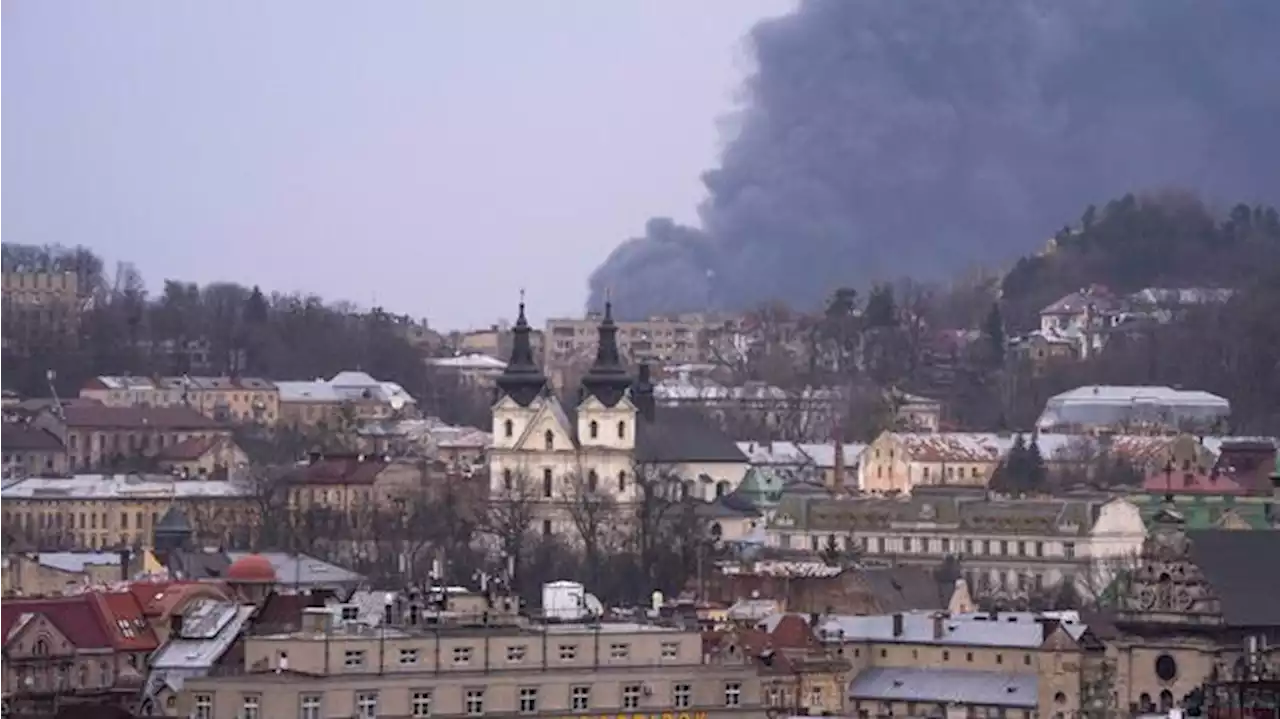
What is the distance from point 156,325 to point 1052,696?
108054 millimetres

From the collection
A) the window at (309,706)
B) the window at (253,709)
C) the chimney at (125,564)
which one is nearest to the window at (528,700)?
the window at (309,706)

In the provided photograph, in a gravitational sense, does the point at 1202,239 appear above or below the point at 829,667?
above

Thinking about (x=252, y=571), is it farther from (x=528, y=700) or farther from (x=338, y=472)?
(x=338, y=472)

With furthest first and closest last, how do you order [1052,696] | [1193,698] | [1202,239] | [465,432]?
1. [1202,239]
2. [465,432]
3. [1052,696]
4. [1193,698]

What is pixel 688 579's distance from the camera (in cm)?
9488

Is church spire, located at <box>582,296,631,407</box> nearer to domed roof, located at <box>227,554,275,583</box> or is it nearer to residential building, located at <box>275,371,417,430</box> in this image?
residential building, located at <box>275,371,417,430</box>

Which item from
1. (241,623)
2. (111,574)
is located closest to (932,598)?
(111,574)

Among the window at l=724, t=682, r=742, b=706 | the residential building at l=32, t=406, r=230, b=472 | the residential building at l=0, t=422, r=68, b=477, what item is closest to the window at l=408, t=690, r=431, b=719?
the window at l=724, t=682, r=742, b=706

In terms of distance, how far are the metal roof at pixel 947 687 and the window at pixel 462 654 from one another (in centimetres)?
1812

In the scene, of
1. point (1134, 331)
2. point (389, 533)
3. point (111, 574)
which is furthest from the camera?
point (1134, 331)

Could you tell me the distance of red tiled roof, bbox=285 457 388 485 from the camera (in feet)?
412

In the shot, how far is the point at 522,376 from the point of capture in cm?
12862

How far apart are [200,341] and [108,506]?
58.9m

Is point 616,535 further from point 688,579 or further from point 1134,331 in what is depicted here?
point 1134,331
